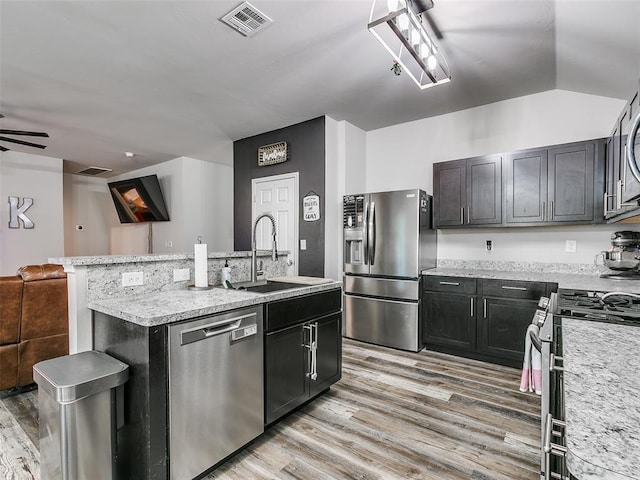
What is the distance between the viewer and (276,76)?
307 cm

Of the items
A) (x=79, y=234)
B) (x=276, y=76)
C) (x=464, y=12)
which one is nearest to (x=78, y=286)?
(x=276, y=76)

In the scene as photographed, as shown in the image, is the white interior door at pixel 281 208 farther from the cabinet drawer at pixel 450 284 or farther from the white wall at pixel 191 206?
the white wall at pixel 191 206

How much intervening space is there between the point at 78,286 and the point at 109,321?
29cm

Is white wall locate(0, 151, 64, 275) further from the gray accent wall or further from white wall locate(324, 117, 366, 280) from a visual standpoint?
white wall locate(324, 117, 366, 280)

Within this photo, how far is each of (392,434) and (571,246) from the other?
2.72m

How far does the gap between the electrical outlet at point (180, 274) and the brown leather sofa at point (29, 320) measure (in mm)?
1237

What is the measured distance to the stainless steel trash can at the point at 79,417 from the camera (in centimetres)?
141

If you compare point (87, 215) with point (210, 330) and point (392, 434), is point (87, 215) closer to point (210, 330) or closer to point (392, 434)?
point (210, 330)

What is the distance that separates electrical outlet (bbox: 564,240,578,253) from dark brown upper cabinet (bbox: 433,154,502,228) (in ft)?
2.32

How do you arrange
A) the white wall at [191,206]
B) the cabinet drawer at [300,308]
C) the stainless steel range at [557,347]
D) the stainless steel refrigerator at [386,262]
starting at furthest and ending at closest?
the white wall at [191,206]
the stainless steel refrigerator at [386,262]
the cabinet drawer at [300,308]
the stainless steel range at [557,347]

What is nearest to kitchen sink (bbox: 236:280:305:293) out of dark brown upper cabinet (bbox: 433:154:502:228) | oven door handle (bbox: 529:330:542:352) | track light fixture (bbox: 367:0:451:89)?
oven door handle (bbox: 529:330:542:352)

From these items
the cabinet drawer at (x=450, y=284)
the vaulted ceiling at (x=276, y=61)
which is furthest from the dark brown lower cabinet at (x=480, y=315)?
the vaulted ceiling at (x=276, y=61)

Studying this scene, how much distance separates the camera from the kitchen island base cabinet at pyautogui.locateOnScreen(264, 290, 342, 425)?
2051 mm

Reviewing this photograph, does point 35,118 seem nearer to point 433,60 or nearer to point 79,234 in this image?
point 79,234
